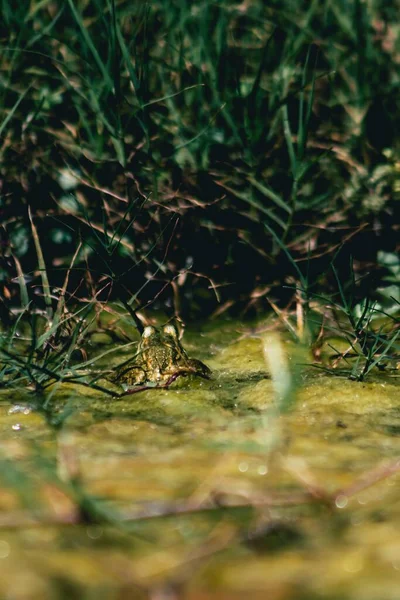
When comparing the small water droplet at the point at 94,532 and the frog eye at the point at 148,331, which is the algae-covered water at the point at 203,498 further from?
the frog eye at the point at 148,331

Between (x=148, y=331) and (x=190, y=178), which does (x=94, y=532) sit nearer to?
(x=148, y=331)

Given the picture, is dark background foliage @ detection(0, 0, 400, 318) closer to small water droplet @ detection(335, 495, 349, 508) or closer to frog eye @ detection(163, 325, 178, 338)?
frog eye @ detection(163, 325, 178, 338)

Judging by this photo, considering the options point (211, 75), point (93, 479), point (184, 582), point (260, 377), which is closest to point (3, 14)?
point (211, 75)

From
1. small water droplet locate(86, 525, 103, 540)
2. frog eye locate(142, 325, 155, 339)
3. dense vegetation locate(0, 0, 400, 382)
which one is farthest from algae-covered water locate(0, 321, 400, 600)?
dense vegetation locate(0, 0, 400, 382)

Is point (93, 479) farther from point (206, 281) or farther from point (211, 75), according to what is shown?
point (211, 75)

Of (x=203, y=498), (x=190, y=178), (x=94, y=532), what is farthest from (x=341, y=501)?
(x=190, y=178)

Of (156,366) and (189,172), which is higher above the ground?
(189,172)
